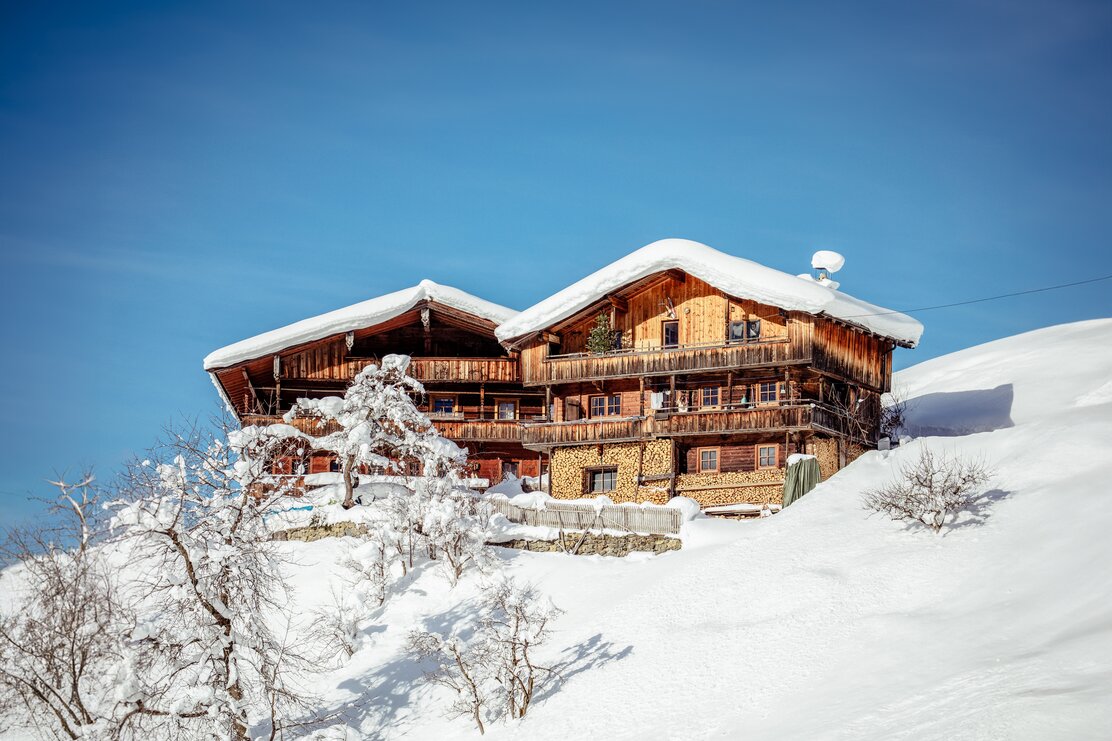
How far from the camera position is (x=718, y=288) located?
40562 mm

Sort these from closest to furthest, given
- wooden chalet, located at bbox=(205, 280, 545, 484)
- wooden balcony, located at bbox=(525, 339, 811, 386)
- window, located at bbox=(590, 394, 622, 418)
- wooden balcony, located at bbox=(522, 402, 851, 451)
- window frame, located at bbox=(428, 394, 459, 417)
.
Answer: wooden balcony, located at bbox=(522, 402, 851, 451) → wooden balcony, located at bbox=(525, 339, 811, 386) → window, located at bbox=(590, 394, 622, 418) → wooden chalet, located at bbox=(205, 280, 545, 484) → window frame, located at bbox=(428, 394, 459, 417)

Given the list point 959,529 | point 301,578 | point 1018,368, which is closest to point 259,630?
point 301,578

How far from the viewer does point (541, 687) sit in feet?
88.1

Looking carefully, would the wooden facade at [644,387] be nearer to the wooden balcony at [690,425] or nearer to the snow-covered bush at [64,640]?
the wooden balcony at [690,425]

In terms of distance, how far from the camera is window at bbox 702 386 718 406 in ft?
138

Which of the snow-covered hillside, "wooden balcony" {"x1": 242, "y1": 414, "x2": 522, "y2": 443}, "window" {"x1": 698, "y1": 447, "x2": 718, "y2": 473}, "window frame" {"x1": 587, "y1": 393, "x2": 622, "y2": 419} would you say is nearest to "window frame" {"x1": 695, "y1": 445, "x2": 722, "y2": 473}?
"window" {"x1": 698, "y1": 447, "x2": 718, "y2": 473}

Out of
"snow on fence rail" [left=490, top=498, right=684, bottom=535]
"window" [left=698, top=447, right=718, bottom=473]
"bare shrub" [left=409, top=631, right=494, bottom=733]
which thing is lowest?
"bare shrub" [left=409, top=631, right=494, bottom=733]

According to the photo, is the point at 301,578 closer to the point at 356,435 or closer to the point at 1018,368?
the point at 356,435

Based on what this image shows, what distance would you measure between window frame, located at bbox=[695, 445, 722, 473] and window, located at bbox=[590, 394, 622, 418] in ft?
13.3

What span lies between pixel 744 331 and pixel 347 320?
1498 cm

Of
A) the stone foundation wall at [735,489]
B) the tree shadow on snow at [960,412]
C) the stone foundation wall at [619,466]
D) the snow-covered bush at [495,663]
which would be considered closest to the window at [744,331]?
the stone foundation wall at [619,466]

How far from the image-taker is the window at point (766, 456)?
39750 mm

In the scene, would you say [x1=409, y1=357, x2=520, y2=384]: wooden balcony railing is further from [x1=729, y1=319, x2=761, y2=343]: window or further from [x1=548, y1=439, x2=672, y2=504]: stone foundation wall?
[x1=729, y1=319, x2=761, y2=343]: window

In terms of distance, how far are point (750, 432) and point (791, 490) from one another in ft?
12.9
